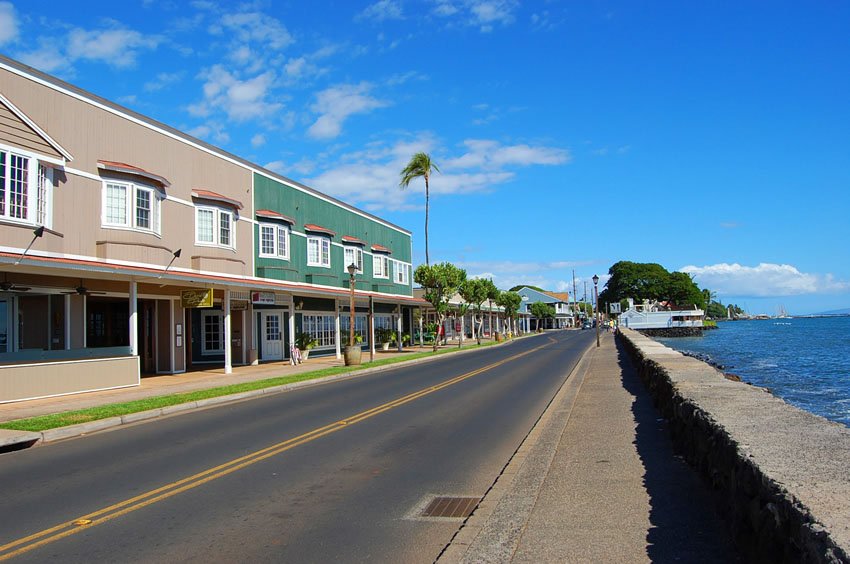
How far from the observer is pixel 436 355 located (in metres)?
36.1

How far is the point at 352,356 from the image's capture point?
27.2m

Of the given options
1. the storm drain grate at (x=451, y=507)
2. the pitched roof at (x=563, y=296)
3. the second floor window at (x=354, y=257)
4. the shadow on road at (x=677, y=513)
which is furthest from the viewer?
the pitched roof at (x=563, y=296)

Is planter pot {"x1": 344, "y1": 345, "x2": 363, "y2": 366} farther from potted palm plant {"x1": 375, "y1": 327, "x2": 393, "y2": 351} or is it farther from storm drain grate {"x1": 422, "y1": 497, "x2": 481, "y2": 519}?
storm drain grate {"x1": 422, "y1": 497, "x2": 481, "y2": 519}

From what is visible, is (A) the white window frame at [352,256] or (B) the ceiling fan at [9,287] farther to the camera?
(A) the white window frame at [352,256]

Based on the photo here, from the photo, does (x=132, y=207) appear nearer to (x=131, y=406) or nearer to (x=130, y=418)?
(x=131, y=406)

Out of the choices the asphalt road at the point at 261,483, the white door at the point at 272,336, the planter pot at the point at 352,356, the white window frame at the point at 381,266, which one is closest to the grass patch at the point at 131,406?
the asphalt road at the point at 261,483

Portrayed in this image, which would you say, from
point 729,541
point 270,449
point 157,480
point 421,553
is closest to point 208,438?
point 270,449

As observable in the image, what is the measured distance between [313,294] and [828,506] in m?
27.1

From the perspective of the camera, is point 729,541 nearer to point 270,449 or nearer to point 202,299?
point 270,449

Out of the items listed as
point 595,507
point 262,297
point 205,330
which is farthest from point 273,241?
point 595,507

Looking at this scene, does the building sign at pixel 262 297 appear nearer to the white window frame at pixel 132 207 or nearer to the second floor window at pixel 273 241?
the second floor window at pixel 273 241

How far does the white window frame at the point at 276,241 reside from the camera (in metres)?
29.2

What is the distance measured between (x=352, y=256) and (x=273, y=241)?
329 inches

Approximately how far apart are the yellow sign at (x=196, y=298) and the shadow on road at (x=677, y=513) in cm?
1572
